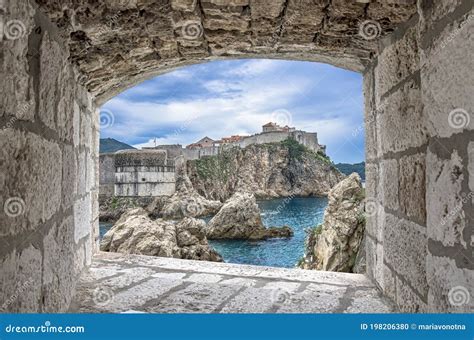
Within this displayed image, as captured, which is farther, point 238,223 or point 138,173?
point 138,173

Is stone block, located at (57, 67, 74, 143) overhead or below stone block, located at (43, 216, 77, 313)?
overhead

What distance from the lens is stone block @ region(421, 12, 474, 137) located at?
1.35m

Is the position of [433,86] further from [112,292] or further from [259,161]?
[259,161]

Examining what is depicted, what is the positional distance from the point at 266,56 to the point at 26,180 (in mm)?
2242

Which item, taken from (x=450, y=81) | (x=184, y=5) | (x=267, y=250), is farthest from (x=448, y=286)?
(x=267, y=250)

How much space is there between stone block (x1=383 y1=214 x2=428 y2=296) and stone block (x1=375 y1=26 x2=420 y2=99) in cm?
80

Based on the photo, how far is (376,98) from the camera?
106 inches

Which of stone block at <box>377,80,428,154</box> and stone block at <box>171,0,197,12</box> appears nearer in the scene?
stone block at <box>377,80,428,154</box>

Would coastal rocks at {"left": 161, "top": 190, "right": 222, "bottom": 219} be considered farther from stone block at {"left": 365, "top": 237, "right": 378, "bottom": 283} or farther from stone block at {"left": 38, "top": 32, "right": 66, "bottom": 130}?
stone block at {"left": 38, "top": 32, "right": 66, "bottom": 130}

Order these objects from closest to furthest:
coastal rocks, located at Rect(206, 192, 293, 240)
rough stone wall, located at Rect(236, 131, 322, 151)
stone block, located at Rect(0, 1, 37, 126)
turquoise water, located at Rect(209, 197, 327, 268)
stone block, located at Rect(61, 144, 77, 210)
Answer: stone block, located at Rect(0, 1, 37, 126) → stone block, located at Rect(61, 144, 77, 210) → turquoise water, located at Rect(209, 197, 327, 268) → coastal rocks, located at Rect(206, 192, 293, 240) → rough stone wall, located at Rect(236, 131, 322, 151)

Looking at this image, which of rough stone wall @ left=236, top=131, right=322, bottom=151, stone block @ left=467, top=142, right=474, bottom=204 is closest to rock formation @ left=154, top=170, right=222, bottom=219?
rough stone wall @ left=236, top=131, right=322, bottom=151

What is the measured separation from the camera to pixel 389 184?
7.80 feet

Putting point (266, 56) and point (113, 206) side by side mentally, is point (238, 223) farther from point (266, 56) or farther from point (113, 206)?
point (266, 56)

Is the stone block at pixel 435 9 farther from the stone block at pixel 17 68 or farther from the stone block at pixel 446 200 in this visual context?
the stone block at pixel 17 68
